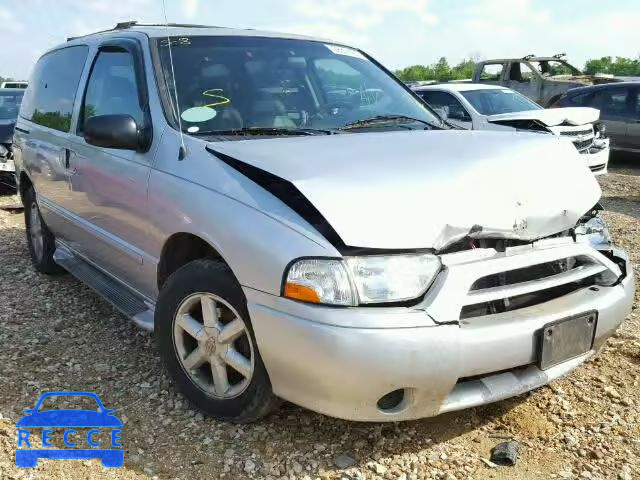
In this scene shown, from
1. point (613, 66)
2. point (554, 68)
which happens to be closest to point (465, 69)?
point (613, 66)

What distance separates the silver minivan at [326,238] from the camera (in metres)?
2.22

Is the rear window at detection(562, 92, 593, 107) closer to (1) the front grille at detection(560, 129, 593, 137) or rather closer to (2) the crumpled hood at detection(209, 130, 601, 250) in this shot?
(1) the front grille at detection(560, 129, 593, 137)

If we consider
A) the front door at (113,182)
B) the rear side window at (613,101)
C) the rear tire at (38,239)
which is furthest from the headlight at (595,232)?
the rear side window at (613,101)

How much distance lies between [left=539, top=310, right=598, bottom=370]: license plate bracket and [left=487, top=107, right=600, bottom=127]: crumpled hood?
6.75 metres

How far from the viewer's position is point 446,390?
227cm

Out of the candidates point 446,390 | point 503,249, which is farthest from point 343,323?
point 503,249

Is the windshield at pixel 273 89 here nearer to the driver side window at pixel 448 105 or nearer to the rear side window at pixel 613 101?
the driver side window at pixel 448 105

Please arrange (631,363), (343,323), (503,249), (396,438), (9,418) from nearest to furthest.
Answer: (343,323), (503,249), (396,438), (9,418), (631,363)

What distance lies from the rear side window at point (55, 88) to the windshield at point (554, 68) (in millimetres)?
Answer: 12594

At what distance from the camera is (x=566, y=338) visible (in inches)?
96.6

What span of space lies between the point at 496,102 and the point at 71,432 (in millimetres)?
8590

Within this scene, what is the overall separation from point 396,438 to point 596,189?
1458mm

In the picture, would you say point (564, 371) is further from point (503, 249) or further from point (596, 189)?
point (596, 189)

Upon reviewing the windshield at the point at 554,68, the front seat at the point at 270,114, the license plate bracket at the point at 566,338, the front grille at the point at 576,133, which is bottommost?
the front grille at the point at 576,133
